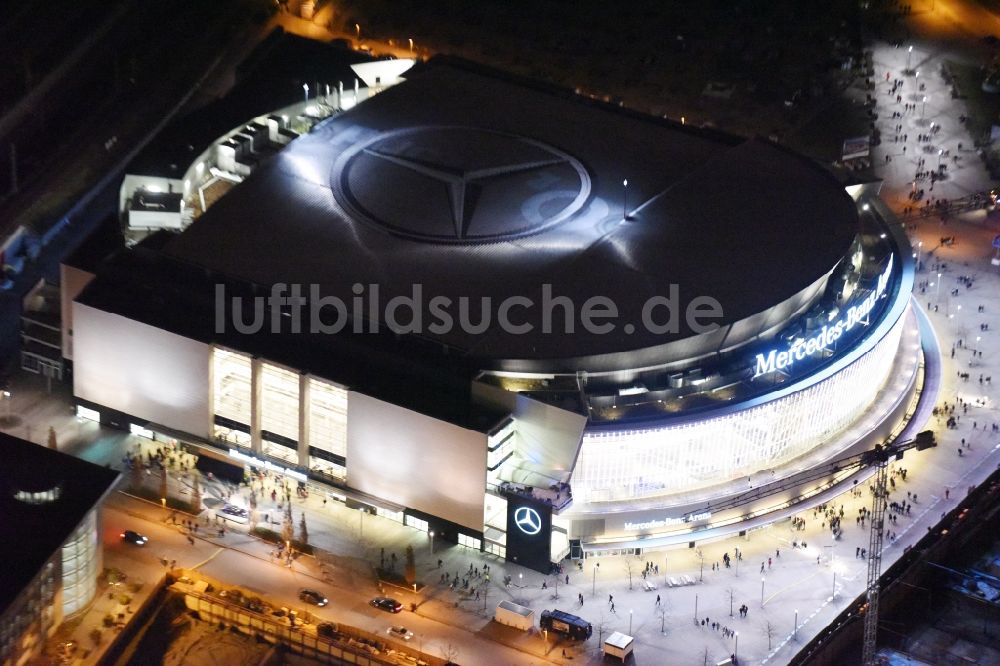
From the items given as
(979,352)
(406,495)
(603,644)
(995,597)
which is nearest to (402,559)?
(406,495)

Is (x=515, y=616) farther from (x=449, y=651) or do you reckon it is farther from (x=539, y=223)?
(x=539, y=223)

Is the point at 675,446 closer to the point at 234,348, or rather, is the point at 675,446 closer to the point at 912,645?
the point at 912,645

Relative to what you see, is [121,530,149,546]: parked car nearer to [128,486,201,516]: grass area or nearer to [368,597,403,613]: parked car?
[128,486,201,516]: grass area

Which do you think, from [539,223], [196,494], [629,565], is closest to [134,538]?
[196,494]

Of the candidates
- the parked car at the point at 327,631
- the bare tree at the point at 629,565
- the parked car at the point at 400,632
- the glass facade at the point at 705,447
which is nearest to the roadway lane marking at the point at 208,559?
the parked car at the point at 327,631

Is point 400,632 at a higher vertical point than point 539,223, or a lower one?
lower

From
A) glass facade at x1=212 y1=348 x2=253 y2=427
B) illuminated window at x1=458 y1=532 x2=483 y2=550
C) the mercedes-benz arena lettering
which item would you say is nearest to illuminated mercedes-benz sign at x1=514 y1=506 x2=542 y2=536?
the mercedes-benz arena lettering
